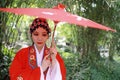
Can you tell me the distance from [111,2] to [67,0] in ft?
2.99

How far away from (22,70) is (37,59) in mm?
196

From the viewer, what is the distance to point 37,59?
3.18 metres

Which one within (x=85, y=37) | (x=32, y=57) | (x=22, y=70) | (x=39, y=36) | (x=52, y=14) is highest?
(x=52, y=14)

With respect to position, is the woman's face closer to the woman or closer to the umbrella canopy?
the woman

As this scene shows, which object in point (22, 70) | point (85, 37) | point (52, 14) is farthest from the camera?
point (85, 37)

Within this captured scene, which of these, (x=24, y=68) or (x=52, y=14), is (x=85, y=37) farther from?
(x=52, y=14)

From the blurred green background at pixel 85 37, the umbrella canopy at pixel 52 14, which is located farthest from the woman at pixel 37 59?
the blurred green background at pixel 85 37

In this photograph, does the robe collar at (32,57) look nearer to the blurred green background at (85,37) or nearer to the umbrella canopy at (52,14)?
the umbrella canopy at (52,14)

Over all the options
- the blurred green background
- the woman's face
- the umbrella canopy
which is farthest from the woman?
the blurred green background

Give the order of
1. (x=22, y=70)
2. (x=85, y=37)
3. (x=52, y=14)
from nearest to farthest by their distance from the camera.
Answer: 1. (x=52, y=14)
2. (x=22, y=70)
3. (x=85, y=37)

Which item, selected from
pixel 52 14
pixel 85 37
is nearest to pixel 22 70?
pixel 52 14

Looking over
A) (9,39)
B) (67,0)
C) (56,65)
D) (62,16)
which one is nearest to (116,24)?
(67,0)

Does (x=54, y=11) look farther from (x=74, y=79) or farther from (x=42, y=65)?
(x=74, y=79)

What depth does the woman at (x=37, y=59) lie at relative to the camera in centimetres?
310
